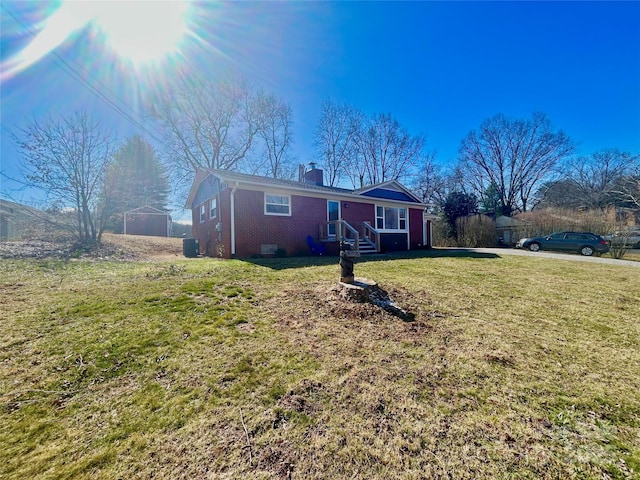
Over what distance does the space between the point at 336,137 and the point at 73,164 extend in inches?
846

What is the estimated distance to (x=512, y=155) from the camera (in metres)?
30.5

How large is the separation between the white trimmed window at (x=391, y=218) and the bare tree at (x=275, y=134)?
13059 mm

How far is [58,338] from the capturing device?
2912mm

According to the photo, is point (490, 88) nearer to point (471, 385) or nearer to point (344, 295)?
point (344, 295)

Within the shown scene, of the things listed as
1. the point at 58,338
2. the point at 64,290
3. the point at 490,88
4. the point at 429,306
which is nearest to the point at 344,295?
the point at 429,306

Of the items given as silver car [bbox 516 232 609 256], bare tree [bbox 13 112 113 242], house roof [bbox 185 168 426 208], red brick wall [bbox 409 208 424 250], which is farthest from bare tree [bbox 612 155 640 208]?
bare tree [bbox 13 112 113 242]

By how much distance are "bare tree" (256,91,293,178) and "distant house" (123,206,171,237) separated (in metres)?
14.1

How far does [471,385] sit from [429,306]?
207 centimetres

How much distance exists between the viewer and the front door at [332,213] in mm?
12945

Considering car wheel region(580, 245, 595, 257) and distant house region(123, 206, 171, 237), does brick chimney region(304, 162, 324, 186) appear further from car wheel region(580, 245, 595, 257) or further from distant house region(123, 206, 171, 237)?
distant house region(123, 206, 171, 237)

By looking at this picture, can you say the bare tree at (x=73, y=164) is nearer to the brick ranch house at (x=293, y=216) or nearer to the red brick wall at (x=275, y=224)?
the brick ranch house at (x=293, y=216)

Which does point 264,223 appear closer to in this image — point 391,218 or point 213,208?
point 213,208

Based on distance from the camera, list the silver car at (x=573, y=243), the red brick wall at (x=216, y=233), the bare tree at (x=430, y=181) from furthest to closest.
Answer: the bare tree at (x=430, y=181) < the silver car at (x=573, y=243) < the red brick wall at (x=216, y=233)

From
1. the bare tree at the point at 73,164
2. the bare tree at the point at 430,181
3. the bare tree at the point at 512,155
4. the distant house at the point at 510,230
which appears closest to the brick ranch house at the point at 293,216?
the bare tree at the point at 73,164
